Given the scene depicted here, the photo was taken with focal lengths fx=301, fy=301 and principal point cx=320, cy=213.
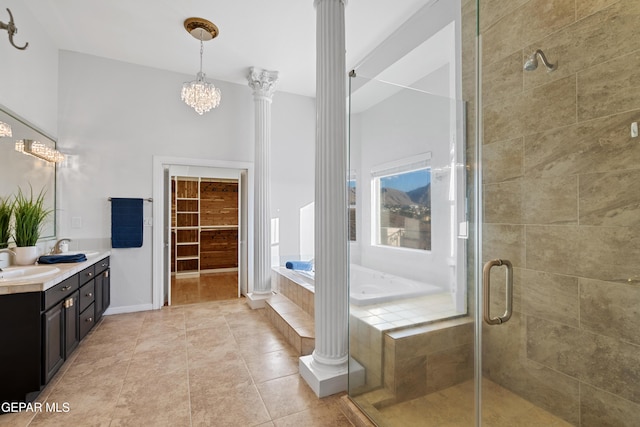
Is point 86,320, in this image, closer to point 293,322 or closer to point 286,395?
point 293,322

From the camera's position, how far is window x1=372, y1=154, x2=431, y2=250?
1942 millimetres

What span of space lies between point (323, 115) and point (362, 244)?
3.18ft

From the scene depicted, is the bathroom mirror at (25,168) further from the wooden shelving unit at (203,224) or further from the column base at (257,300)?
the wooden shelving unit at (203,224)

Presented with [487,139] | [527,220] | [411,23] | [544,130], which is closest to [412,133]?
[487,139]

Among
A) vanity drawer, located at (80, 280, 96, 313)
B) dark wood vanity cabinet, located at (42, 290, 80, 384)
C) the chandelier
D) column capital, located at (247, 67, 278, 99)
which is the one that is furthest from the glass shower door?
vanity drawer, located at (80, 280, 96, 313)

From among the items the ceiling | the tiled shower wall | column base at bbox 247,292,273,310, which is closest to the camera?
the tiled shower wall

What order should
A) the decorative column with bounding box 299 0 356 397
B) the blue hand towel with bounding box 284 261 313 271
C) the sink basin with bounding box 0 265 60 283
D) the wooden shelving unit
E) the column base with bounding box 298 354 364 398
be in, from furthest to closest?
the wooden shelving unit < the blue hand towel with bounding box 284 261 313 271 < the sink basin with bounding box 0 265 60 283 < the decorative column with bounding box 299 0 356 397 < the column base with bounding box 298 354 364 398

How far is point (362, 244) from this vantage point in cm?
217

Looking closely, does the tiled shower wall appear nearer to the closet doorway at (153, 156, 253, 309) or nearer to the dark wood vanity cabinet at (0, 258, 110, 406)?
the dark wood vanity cabinet at (0, 258, 110, 406)

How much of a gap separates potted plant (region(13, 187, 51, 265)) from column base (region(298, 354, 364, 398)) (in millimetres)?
2652

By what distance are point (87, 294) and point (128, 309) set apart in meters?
1.07

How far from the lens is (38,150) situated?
3061mm

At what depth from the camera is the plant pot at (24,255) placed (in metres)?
2.62

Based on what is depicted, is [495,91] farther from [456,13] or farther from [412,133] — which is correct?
[456,13]
